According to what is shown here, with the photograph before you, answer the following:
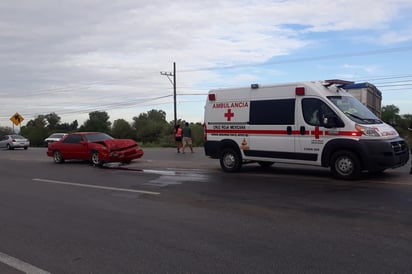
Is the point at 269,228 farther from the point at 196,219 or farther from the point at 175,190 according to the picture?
the point at 175,190

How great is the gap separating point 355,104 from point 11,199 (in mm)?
8597

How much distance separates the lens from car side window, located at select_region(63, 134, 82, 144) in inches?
764

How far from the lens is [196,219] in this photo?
7109 mm

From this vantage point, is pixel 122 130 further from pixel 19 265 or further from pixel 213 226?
pixel 19 265

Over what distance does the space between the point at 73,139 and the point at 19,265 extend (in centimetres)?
1526

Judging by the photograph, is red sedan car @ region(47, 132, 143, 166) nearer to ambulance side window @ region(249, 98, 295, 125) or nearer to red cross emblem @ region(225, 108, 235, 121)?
red cross emblem @ region(225, 108, 235, 121)

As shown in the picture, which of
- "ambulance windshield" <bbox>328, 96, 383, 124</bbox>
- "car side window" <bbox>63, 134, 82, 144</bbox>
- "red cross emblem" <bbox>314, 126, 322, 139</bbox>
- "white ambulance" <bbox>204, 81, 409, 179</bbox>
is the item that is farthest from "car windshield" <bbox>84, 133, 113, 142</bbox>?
"ambulance windshield" <bbox>328, 96, 383, 124</bbox>

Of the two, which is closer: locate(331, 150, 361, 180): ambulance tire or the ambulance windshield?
locate(331, 150, 361, 180): ambulance tire

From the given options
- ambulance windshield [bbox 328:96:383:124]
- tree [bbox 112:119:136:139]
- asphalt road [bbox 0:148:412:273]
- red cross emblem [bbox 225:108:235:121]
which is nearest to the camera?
asphalt road [bbox 0:148:412:273]

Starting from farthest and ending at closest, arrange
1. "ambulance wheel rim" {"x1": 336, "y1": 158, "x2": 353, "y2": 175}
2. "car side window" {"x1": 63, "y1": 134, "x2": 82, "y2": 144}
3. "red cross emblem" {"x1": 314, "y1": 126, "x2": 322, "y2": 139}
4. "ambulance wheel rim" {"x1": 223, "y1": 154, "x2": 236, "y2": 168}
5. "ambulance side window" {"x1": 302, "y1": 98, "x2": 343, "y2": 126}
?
"car side window" {"x1": 63, "y1": 134, "x2": 82, "y2": 144} < "ambulance wheel rim" {"x1": 223, "y1": 154, "x2": 236, "y2": 168} < "red cross emblem" {"x1": 314, "y1": 126, "x2": 322, "y2": 139} < "ambulance side window" {"x1": 302, "y1": 98, "x2": 343, "y2": 126} < "ambulance wheel rim" {"x1": 336, "y1": 158, "x2": 353, "y2": 175}

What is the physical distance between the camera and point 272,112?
1203cm

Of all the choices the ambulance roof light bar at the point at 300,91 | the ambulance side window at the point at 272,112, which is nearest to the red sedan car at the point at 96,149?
the ambulance side window at the point at 272,112

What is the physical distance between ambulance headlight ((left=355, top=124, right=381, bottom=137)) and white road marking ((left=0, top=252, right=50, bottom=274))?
26.0 feet

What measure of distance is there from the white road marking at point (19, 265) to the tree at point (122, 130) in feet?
281
